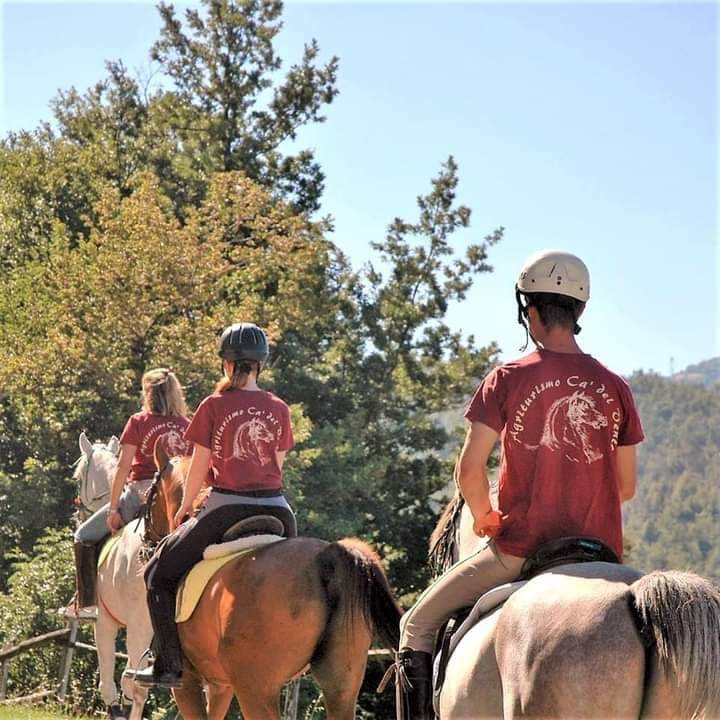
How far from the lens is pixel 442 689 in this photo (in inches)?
220

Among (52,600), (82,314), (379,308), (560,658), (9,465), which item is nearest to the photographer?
(560,658)

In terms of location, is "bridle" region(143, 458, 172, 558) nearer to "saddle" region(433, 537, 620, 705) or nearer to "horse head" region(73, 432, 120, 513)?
"horse head" region(73, 432, 120, 513)

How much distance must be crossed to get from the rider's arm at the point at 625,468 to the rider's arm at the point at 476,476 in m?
0.53

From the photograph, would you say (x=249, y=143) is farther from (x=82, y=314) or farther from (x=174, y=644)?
(x=174, y=644)

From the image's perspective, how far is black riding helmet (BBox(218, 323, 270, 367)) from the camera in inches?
345

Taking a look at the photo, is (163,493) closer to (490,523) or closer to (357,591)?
(357,591)

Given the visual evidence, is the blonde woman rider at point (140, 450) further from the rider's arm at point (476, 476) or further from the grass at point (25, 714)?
the rider's arm at point (476, 476)

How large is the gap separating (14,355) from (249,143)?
48.3 feet

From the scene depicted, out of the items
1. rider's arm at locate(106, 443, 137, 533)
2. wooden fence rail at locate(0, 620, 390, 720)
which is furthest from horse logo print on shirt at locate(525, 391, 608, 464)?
wooden fence rail at locate(0, 620, 390, 720)

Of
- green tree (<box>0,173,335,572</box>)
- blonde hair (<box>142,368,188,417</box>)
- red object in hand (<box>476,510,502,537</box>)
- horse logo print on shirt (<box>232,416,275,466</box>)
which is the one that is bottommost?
red object in hand (<box>476,510,502,537</box>)

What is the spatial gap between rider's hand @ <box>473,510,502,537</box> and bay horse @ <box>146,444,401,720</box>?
2.66 meters

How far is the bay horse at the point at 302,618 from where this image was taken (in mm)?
8172

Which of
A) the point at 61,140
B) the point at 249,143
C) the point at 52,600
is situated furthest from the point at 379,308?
the point at 52,600

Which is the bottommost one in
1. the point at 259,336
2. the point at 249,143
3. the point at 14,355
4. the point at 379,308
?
the point at 259,336
